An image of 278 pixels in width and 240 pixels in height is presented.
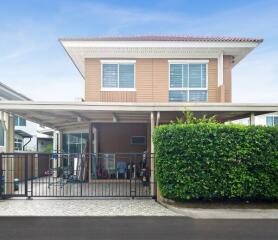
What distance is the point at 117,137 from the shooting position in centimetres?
1723

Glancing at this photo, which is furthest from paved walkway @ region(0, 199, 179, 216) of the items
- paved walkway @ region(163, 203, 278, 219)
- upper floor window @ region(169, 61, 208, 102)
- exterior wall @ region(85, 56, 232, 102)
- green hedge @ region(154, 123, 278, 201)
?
upper floor window @ region(169, 61, 208, 102)

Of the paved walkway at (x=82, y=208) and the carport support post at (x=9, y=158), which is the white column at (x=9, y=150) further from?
the paved walkway at (x=82, y=208)

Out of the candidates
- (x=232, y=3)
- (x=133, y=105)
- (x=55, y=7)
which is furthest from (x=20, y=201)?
(x=232, y=3)

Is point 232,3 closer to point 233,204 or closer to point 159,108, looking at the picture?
point 159,108

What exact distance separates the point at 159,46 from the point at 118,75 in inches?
104

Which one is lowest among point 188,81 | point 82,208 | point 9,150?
point 82,208

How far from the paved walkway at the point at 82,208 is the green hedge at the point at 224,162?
110 centimetres

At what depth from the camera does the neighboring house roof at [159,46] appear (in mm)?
15641

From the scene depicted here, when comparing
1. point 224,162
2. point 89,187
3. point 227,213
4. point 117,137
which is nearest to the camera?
point 227,213

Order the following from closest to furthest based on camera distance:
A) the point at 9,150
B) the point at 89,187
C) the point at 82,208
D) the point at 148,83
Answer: the point at 82,208 < the point at 9,150 < the point at 89,187 < the point at 148,83

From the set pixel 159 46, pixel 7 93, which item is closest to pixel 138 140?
pixel 159 46

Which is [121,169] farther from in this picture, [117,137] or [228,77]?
[228,77]

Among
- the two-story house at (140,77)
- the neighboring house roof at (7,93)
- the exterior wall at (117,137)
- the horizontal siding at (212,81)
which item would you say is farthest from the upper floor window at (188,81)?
the neighboring house roof at (7,93)

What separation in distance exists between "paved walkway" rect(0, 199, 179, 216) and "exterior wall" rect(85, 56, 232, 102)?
6822mm
